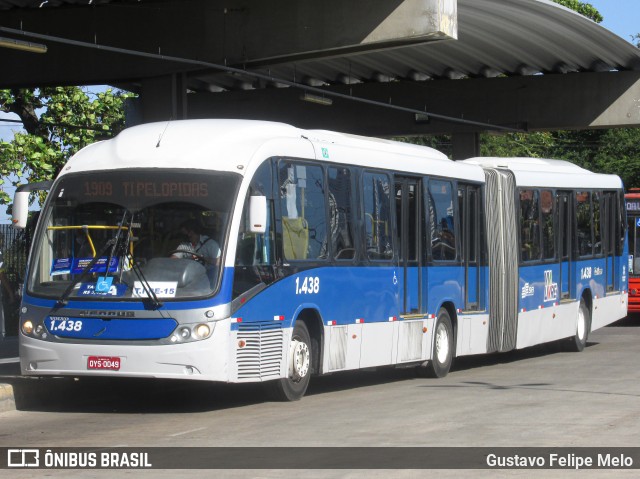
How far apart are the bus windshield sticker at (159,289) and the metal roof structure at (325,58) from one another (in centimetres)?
393

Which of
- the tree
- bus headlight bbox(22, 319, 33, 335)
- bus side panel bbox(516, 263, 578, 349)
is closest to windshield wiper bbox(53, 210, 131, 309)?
bus headlight bbox(22, 319, 33, 335)

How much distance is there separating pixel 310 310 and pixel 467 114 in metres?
21.7

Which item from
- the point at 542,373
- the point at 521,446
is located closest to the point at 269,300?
the point at 521,446

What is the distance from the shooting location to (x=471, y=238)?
19.9m

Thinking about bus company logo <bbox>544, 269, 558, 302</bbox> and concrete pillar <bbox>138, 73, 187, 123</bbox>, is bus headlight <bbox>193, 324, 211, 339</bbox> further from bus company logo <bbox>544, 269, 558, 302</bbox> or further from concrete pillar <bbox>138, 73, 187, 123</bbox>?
concrete pillar <bbox>138, 73, 187, 123</bbox>

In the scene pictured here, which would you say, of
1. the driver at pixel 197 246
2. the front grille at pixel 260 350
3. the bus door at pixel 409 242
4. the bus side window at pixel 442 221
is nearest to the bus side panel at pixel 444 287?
the bus side window at pixel 442 221

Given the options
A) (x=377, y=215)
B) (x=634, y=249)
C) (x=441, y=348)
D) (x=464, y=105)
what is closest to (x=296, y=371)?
(x=377, y=215)

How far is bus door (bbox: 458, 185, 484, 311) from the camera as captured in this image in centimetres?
1964

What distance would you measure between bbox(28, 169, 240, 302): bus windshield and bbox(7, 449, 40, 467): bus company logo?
297 cm

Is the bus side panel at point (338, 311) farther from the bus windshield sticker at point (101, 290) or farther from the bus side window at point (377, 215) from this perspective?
the bus windshield sticker at point (101, 290)

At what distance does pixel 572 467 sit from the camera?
31.7 ft

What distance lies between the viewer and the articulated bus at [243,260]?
13.2 m

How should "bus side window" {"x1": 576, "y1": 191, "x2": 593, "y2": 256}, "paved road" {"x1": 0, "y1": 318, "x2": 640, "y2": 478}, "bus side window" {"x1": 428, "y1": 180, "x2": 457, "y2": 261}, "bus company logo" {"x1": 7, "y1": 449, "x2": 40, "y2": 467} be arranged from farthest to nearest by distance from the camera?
"bus side window" {"x1": 576, "y1": 191, "x2": 593, "y2": 256}
"bus side window" {"x1": 428, "y1": 180, "x2": 457, "y2": 261}
"paved road" {"x1": 0, "y1": 318, "x2": 640, "y2": 478}
"bus company logo" {"x1": 7, "y1": 449, "x2": 40, "y2": 467}

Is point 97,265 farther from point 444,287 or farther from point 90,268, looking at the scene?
point 444,287
